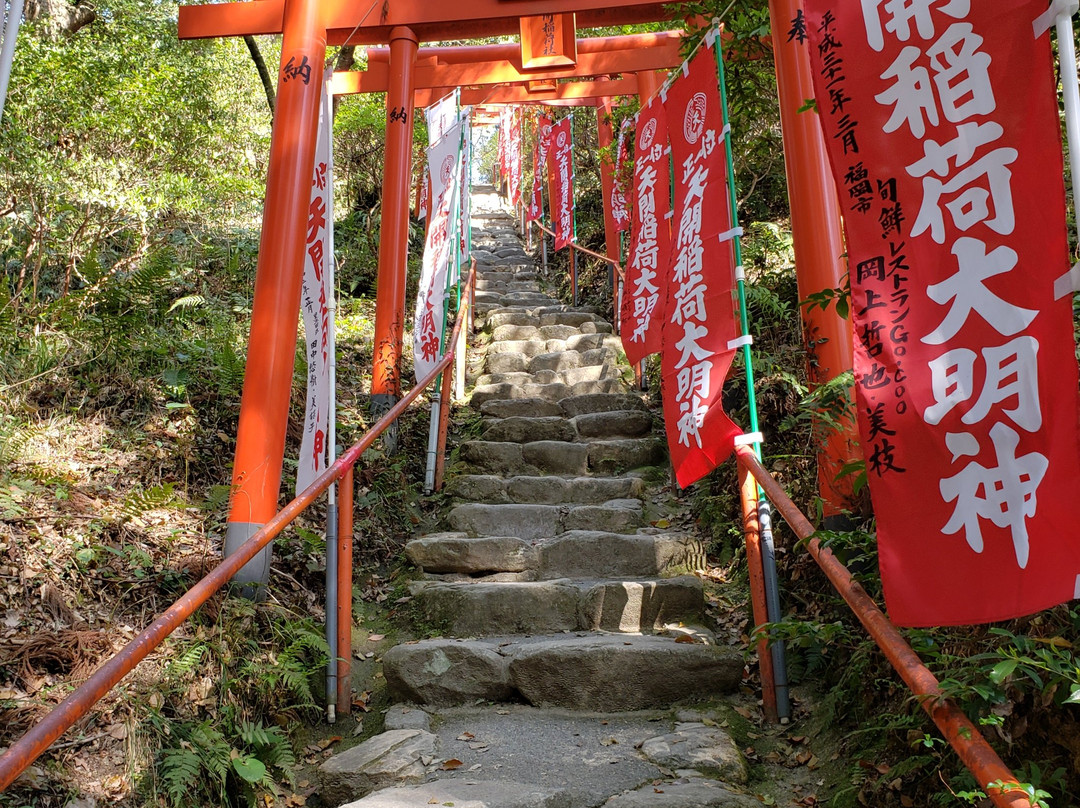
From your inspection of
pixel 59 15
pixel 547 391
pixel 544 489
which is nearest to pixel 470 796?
pixel 544 489

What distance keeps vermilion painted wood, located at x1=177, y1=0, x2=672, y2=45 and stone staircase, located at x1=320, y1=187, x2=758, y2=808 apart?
3215 mm

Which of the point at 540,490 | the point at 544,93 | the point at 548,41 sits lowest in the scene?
the point at 540,490

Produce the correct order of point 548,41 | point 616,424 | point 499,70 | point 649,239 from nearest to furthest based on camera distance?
point 649,239, point 616,424, point 548,41, point 499,70

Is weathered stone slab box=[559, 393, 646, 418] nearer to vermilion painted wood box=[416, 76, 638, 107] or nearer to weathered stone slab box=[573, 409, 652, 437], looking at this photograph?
weathered stone slab box=[573, 409, 652, 437]

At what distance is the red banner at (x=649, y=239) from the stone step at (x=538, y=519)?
38.8 inches

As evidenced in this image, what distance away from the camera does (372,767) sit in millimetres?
2939

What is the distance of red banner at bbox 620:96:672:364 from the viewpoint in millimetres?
4809

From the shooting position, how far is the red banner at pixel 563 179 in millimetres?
11195

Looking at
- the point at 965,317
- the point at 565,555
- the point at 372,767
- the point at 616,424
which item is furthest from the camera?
the point at 616,424

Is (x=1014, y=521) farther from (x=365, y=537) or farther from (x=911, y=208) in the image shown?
(x=365, y=537)

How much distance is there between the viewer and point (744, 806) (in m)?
2.48

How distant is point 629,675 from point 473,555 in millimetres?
1549

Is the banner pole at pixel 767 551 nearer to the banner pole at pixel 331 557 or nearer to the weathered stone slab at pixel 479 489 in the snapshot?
the banner pole at pixel 331 557

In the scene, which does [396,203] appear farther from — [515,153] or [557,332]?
[515,153]
